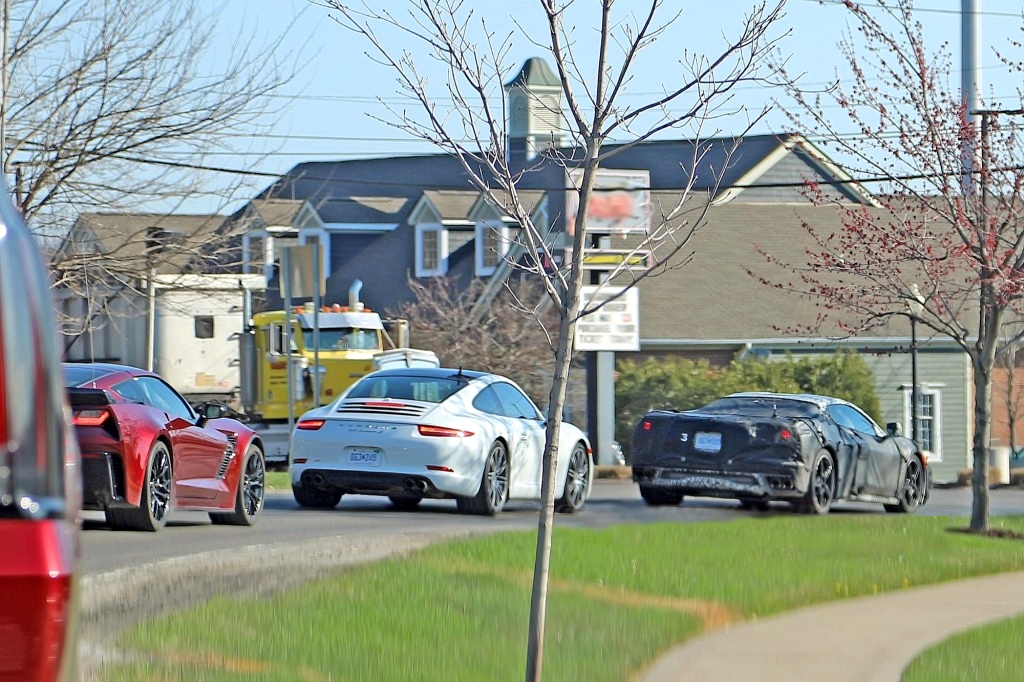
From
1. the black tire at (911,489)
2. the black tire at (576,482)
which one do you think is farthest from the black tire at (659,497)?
the black tire at (911,489)

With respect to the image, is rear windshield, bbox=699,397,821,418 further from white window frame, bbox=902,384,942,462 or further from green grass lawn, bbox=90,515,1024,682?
white window frame, bbox=902,384,942,462

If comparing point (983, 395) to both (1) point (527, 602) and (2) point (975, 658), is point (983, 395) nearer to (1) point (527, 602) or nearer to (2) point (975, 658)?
(2) point (975, 658)

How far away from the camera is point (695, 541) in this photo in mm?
13359

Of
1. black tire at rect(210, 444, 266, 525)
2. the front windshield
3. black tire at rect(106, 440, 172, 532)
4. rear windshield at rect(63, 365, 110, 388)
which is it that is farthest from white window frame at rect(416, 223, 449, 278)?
black tire at rect(106, 440, 172, 532)

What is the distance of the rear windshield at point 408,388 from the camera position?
1514 centimetres

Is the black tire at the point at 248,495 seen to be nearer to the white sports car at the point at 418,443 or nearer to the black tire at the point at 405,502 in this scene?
the white sports car at the point at 418,443

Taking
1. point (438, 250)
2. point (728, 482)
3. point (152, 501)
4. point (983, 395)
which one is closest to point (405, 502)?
point (728, 482)

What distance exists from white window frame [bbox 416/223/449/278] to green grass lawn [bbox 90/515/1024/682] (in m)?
31.2

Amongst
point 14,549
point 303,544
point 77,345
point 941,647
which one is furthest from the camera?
point 77,345

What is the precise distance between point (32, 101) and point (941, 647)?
44.9ft

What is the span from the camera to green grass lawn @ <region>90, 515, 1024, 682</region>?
7.30 metres

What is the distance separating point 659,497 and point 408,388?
4217 millimetres

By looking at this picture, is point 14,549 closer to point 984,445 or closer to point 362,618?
point 362,618

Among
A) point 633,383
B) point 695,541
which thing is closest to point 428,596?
point 695,541
